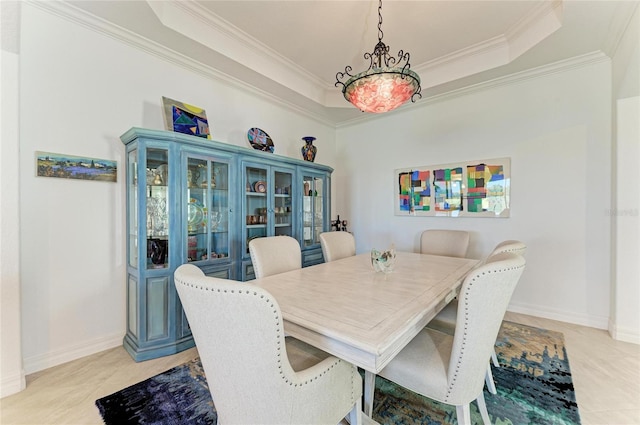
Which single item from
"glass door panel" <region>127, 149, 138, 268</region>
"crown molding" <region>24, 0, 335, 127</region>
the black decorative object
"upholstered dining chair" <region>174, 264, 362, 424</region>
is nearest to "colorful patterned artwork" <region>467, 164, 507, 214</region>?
the black decorative object

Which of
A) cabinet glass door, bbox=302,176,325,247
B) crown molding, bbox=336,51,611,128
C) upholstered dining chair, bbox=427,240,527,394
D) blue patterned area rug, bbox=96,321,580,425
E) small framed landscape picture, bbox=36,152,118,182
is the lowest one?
blue patterned area rug, bbox=96,321,580,425

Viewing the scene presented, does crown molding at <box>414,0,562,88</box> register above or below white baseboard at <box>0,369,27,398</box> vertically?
above

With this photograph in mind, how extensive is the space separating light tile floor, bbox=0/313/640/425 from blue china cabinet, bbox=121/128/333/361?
17 centimetres

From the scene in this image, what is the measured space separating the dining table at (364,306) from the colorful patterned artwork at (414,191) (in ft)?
5.59

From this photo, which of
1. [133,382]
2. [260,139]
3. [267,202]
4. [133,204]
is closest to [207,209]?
[133,204]

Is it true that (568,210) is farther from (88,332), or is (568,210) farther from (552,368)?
(88,332)

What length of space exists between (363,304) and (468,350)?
444 millimetres

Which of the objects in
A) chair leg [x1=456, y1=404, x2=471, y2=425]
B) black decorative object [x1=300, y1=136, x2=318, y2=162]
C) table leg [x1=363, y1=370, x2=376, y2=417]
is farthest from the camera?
black decorative object [x1=300, y1=136, x2=318, y2=162]

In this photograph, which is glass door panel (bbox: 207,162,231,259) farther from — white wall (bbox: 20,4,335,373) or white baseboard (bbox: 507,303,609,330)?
white baseboard (bbox: 507,303,609,330)

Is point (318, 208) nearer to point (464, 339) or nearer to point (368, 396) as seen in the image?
point (368, 396)

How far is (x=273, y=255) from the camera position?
79.9 inches

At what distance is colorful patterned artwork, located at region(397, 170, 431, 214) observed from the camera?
11.8 ft

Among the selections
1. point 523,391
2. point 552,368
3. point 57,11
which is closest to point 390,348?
point 523,391

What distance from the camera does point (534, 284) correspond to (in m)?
2.92
